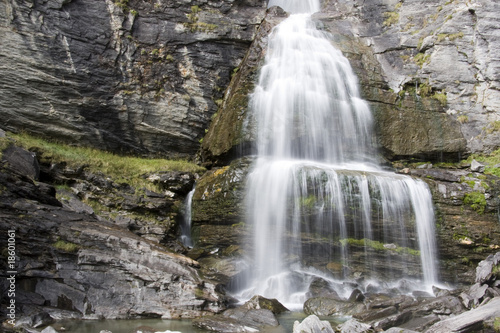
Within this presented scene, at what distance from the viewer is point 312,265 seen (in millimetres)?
12219

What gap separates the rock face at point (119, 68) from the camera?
15.5 m

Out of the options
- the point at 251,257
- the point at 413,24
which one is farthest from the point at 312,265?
the point at 413,24

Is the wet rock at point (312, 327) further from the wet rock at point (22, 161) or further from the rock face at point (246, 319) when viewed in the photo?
the wet rock at point (22, 161)

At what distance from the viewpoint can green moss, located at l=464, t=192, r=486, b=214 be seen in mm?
12812

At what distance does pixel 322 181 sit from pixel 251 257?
3323 mm

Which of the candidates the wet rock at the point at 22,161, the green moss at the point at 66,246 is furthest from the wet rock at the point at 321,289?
the wet rock at the point at 22,161

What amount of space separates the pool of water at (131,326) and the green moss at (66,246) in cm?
182

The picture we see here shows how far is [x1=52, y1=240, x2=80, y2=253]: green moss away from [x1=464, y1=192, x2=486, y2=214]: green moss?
12011mm

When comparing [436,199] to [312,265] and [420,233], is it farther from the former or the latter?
[312,265]

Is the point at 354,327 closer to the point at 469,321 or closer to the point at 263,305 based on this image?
the point at 469,321

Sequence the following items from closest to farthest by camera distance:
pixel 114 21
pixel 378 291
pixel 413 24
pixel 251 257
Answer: pixel 378 291
pixel 251 257
pixel 114 21
pixel 413 24

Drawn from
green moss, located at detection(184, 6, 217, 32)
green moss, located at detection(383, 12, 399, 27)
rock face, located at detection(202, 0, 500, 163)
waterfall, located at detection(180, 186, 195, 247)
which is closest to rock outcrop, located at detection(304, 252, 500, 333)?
waterfall, located at detection(180, 186, 195, 247)

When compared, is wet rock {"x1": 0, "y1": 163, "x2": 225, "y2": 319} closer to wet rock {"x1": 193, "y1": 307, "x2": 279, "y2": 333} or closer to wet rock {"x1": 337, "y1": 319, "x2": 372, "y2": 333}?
wet rock {"x1": 193, "y1": 307, "x2": 279, "y2": 333}

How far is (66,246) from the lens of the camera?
9.51 m
